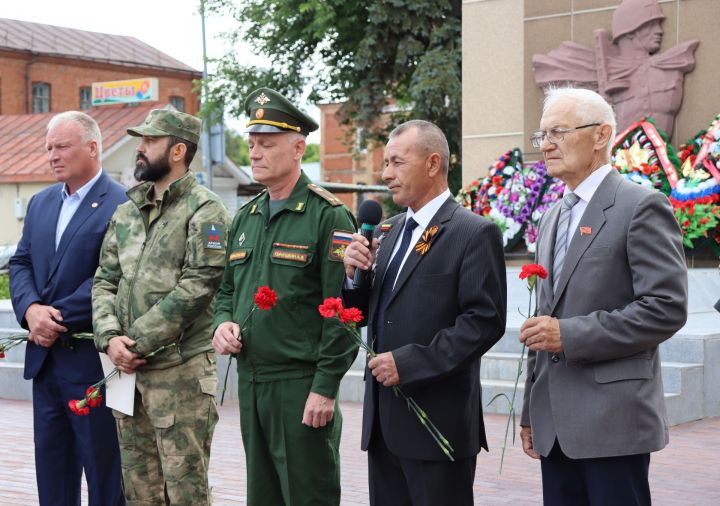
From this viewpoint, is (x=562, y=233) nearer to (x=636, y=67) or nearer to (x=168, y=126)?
(x=168, y=126)

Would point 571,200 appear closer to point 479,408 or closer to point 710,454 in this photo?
point 479,408

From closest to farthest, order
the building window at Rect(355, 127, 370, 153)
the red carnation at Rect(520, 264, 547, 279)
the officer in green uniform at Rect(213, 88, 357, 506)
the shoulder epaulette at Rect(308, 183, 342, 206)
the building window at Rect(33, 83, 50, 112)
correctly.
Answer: the red carnation at Rect(520, 264, 547, 279) → the officer in green uniform at Rect(213, 88, 357, 506) → the shoulder epaulette at Rect(308, 183, 342, 206) → the building window at Rect(355, 127, 370, 153) → the building window at Rect(33, 83, 50, 112)

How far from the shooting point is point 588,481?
12.0 feet

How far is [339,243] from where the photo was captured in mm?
4535

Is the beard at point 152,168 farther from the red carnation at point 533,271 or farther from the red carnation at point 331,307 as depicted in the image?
the red carnation at point 533,271

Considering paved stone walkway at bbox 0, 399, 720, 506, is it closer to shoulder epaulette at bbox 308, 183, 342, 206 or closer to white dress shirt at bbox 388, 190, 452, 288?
shoulder epaulette at bbox 308, 183, 342, 206

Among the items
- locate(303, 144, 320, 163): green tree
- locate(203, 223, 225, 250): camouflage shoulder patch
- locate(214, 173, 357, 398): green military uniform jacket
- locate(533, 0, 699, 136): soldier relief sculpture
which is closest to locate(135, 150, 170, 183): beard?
locate(203, 223, 225, 250): camouflage shoulder patch

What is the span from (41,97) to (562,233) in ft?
168

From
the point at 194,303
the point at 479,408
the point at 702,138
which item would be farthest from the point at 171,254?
the point at 702,138

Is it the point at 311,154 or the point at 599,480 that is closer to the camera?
the point at 599,480

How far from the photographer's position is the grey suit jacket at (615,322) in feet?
11.6

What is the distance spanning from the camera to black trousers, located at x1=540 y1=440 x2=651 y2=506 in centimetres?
358

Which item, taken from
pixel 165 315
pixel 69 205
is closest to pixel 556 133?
pixel 165 315

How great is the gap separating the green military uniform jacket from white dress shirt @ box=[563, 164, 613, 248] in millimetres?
1028
